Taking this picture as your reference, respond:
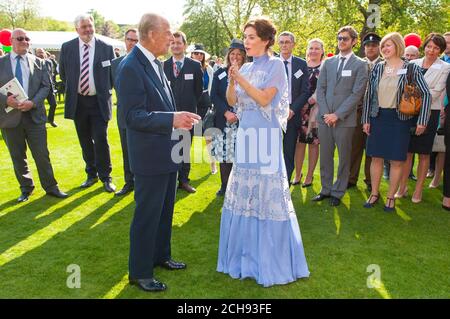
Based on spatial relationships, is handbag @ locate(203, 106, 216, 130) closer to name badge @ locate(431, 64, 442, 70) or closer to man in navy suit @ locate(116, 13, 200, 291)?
man in navy suit @ locate(116, 13, 200, 291)

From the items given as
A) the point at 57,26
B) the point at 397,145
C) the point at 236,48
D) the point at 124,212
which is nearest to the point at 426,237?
the point at 397,145

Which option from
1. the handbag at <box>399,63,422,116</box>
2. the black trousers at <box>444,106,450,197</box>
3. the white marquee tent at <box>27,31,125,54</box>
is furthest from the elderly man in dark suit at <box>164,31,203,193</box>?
the white marquee tent at <box>27,31,125,54</box>

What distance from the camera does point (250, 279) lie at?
3.58 meters

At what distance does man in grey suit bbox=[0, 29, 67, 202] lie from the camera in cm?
533

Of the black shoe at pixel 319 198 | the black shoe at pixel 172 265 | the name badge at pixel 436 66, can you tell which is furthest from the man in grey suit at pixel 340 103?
the black shoe at pixel 172 265

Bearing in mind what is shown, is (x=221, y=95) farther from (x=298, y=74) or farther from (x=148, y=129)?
(x=148, y=129)

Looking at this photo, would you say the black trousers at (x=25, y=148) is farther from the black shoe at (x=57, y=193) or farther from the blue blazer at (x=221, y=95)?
the blue blazer at (x=221, y=95)

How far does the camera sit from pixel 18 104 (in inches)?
206

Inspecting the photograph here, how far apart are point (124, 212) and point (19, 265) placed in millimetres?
1580

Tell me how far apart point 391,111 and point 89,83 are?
4239 millimetres

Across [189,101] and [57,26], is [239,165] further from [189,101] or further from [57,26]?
[57,26]

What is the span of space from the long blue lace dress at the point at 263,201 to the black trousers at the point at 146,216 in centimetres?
64

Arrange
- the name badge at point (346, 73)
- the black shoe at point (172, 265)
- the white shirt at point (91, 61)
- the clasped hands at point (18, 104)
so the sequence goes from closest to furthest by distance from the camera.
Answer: the black shoe at point (172, 265) < the clasped hands at point (18, 104) < the name badge at point (346, 73) < the white shirt at point (91, 61)

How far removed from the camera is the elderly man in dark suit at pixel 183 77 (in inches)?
238
